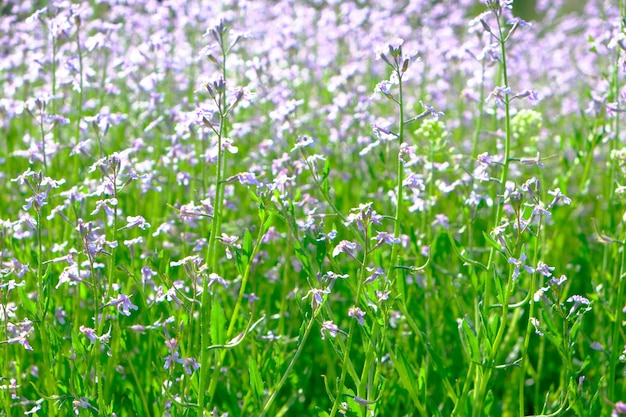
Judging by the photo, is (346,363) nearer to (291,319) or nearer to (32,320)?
(32,320)

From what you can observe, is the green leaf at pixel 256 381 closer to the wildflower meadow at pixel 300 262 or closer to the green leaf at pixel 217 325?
the wildflower meadow at pixel 300 262

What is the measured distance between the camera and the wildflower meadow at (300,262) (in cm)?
248

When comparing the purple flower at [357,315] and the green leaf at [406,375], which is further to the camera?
the green leaf at [406,375]

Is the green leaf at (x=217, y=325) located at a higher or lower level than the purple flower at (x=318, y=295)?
lower

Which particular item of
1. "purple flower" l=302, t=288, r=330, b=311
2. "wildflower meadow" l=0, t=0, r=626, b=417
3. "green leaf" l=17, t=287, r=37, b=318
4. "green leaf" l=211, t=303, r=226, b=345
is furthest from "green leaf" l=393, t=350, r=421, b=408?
"green leaf" l=17, t=287, r=37, b=318

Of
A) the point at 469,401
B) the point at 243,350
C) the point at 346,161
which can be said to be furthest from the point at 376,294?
the point at 346,161

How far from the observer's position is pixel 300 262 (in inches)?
123

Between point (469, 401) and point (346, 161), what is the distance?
2837 millimetres

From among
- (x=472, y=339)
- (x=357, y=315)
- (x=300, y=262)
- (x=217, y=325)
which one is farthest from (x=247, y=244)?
(x=472, y=339)

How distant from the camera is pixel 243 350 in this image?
323cm

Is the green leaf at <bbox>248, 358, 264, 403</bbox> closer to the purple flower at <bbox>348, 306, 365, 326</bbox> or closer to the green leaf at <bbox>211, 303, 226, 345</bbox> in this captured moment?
the green leaf at <bbox>211, 303, 226, 345</bbox>

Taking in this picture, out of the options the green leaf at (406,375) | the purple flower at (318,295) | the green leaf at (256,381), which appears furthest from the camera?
the green leaf at (406,375)

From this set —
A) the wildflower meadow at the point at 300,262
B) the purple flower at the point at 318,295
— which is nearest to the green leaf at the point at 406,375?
the wildflower meadow at the point at 300,262

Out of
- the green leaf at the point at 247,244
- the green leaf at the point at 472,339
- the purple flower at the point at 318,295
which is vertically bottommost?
the green leaf at the point at 472,339
